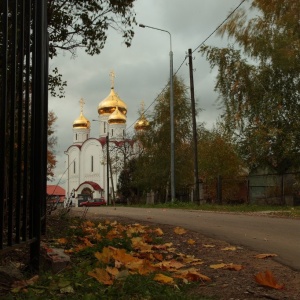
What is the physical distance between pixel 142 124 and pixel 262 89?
903 inches

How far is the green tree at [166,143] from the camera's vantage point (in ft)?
147

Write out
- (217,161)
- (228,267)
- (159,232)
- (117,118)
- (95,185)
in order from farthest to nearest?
(95,185) → (117,118) → (217,161) → (159,232) → (228,267)

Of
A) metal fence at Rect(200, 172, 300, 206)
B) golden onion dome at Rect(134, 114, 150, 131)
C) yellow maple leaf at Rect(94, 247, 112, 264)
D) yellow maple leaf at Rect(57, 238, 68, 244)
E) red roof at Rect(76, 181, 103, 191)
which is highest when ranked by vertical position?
golden onion dome at Rect(134, 114, 150, 131)

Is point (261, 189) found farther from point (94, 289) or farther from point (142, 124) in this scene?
point (94, 289)

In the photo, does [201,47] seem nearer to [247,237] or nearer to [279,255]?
[247,237]

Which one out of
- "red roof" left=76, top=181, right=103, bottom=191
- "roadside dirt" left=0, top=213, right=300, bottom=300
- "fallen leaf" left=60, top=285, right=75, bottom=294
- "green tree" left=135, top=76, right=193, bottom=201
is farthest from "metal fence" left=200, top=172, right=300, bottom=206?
"red roof" left=76, top=181, right=103, bottom=191

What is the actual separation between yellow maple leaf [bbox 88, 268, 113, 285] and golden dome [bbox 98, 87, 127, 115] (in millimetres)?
73709

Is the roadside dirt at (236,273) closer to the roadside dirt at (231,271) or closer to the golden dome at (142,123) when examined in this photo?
the roadside dirt at (231,271)

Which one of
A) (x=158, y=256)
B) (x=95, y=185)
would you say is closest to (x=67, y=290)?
(x=158, y=256)

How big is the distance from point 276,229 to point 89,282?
19.5 feet

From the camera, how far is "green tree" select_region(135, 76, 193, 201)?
44.8m

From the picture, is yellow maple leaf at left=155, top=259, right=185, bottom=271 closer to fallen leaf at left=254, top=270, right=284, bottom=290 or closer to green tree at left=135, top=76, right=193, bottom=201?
fallen leaf at left=254, top=270, right=284, bottom=290

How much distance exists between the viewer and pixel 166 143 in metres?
45.8

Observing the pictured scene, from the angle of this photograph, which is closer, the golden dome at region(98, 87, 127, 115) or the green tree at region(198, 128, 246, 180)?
the green tree at region(198, 128, 246, 180)
